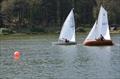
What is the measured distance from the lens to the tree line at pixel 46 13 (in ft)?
561

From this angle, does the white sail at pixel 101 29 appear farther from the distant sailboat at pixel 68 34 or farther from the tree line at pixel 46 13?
the tree line at pixel 46 13

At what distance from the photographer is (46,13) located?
583 feet

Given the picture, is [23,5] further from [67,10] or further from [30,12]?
[67,10]

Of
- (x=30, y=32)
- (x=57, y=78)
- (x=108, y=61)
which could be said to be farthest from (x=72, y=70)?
(x=30, y=32)

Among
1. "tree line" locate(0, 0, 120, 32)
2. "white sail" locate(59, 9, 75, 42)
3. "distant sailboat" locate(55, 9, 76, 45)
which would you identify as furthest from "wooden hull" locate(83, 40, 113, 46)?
"tree line" locate(0, 0, 120, 32)

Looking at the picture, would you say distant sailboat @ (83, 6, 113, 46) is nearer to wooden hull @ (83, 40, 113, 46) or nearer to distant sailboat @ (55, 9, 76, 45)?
wooden hull @ (83, 40, 113, 46)

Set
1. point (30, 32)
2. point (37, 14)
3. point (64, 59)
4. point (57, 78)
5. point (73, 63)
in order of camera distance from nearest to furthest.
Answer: point (57, 78)
point (73, 63)
point (64, 59)
point (30, 32)
point (37, 14)

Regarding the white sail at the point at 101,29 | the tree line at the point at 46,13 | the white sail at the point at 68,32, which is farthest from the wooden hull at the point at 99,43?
the tree line at the point at 46,13

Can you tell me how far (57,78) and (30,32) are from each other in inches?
4441

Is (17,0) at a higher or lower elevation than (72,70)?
higher

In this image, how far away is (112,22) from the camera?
18675 centimetres

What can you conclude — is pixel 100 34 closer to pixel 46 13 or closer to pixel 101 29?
pixel 101 29

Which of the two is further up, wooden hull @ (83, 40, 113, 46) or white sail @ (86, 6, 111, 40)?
white sail @ (86, 6, 111, 40)

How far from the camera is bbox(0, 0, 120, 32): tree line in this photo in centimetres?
17100
